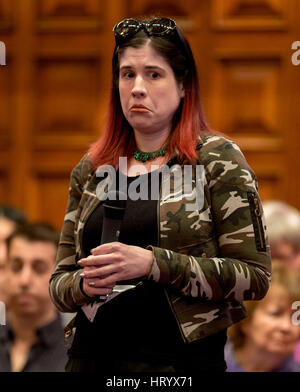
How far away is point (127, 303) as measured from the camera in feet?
2.84

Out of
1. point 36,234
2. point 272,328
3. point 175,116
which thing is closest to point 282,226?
point 272,328

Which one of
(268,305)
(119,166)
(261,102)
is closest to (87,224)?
(119,166)

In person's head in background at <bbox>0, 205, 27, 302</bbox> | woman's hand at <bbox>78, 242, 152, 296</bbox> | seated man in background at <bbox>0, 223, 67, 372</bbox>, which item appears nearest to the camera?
woman's hand at <bbox>78, 242, 152, 296</bbox>

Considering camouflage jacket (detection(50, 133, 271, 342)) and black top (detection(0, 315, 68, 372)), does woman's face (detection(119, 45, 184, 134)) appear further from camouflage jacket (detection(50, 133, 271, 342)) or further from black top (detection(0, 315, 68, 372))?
black top (detection(0, 315, 68, 372))

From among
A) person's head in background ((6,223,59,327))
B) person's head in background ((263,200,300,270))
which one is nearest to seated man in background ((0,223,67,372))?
person's head in background ((6,223,59,327))

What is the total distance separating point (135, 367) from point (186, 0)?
A: 1.91m

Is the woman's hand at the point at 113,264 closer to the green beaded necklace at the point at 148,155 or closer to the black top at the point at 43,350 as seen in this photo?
the green beaded necklace at the point at 148,155

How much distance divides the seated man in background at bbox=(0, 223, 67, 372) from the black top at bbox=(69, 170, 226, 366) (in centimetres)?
89

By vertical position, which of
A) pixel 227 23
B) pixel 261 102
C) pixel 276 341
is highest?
pixel 227 23

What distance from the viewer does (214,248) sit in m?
0.87

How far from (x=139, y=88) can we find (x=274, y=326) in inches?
35.7

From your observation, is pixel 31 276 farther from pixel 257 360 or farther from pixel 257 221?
pixel 257 221

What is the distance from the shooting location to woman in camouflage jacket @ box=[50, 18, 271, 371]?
84cm

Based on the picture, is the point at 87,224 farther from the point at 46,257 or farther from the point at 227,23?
the point at 227,23
